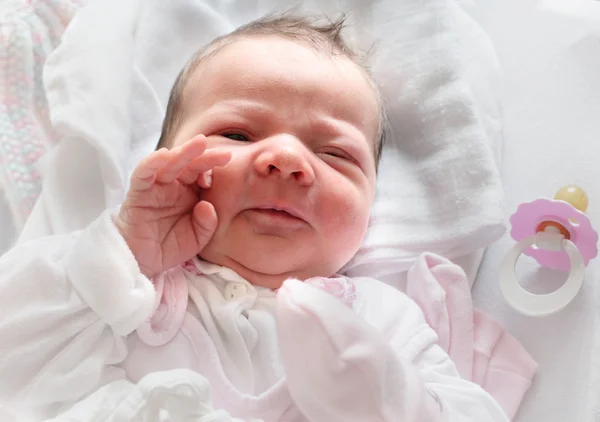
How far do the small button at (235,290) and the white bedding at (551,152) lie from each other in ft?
1.40

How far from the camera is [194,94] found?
1.09 meters

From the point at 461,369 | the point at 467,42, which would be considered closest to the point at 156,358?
the point at 461,369

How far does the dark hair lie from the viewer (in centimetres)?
113

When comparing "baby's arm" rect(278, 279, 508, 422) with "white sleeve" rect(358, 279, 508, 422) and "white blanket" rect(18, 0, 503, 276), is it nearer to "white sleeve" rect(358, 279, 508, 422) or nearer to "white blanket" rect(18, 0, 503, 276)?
"white sleeve" rect(358, 279, 508, 422)

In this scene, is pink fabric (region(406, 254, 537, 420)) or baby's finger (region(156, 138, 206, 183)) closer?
baby's finger (region(156, 138, 206, 183))

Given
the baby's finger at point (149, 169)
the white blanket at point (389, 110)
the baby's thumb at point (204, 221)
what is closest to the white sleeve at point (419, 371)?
the white blanket at point (389, 110)

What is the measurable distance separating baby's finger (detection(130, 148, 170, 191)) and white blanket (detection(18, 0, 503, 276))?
8.3 inches

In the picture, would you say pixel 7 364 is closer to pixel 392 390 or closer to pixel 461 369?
pixel 392 390

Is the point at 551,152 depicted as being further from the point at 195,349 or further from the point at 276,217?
the point at 195,349

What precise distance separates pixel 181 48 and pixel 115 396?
74cm

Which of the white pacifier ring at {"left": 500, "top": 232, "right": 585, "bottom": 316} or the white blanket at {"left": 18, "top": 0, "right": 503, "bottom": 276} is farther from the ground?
the white blanket at {"left": 18, "top": 0, "right": 503, "bottom": 276}

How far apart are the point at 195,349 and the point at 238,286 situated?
103 mm

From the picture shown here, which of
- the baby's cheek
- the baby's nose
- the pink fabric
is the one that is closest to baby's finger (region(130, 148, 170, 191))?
the baby's nose

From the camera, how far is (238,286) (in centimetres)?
100
